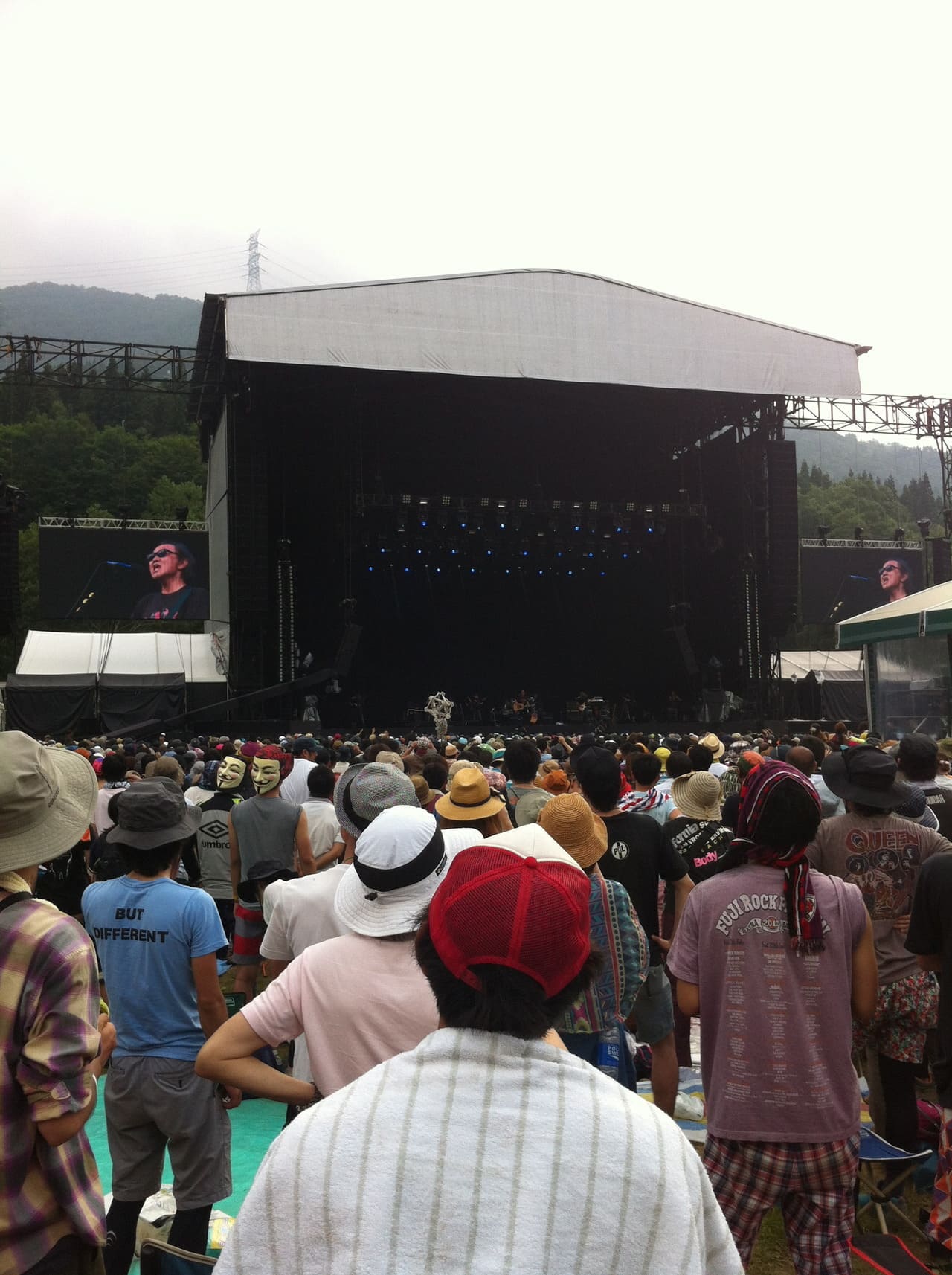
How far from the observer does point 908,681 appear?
11961 millimetres

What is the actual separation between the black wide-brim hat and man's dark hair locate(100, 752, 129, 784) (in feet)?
14.9

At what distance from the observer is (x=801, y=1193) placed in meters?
2.37

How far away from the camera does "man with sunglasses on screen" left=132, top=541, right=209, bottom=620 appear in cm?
2264

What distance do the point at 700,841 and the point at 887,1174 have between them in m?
1.41

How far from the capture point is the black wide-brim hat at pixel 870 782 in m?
3.41

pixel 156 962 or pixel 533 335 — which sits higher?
pixel 533 335

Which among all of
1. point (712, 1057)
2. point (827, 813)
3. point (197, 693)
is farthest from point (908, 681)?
point (197, 693)

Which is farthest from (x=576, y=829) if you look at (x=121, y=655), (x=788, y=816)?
(x=121, y=655)

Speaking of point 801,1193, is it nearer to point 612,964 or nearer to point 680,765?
point 612,964

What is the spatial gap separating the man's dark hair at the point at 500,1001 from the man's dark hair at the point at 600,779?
2555 mm

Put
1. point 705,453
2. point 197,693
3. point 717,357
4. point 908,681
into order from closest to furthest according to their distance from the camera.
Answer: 1. point 908,681
2. point 717,357
3. point 197,693
4. point 705,453

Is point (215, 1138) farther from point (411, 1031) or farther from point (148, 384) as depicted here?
point (148, 384)

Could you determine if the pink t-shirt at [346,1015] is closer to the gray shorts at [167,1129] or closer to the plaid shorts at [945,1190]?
the gray shorts at [167,1129]

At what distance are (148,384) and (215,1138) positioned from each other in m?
20.1
